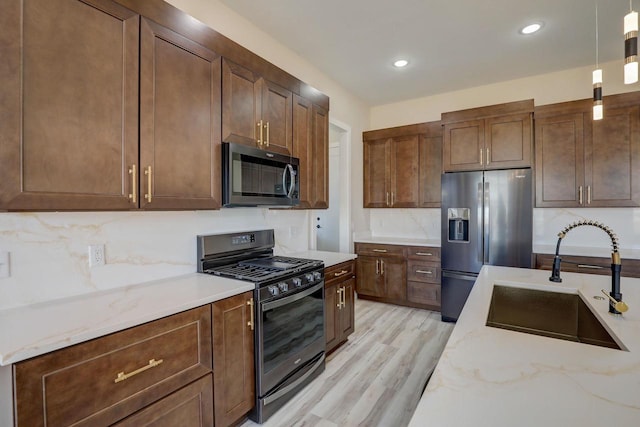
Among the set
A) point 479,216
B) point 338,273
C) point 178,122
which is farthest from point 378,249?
point 178,122

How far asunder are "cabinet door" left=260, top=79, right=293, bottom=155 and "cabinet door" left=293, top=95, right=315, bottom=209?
8 centimetres

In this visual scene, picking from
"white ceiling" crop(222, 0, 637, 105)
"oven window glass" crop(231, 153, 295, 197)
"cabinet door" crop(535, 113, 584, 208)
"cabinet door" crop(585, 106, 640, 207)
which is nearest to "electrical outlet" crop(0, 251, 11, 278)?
"oven window glass" crop(231, 153, 295, 197)

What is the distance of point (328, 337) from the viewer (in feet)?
8.85

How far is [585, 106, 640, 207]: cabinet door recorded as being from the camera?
3098mm

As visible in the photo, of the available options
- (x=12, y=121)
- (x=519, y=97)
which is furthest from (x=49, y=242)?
(x=519, y=97)

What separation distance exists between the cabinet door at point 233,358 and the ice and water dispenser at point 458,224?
2649 mm

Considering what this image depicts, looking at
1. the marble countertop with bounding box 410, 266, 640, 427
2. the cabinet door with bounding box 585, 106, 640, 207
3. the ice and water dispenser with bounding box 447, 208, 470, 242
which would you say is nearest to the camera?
the marble countertop with bounding box 410, 266, 640, 427

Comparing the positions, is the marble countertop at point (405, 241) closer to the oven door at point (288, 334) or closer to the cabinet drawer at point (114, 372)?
the oven door at point (288, 334)

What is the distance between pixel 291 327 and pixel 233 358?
19.2 inches

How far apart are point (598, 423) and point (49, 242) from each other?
217 cm

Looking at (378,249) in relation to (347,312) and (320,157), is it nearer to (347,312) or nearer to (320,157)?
(347,312)

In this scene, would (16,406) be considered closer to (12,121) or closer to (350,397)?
(12,121)

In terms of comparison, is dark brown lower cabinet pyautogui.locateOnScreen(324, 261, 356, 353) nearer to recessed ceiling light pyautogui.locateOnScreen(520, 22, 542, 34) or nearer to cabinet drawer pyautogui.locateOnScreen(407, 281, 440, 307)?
cabinet drawer pyautogui.locateOnScreen(407, 281, 440, 307)

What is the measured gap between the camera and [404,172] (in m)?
4.36
